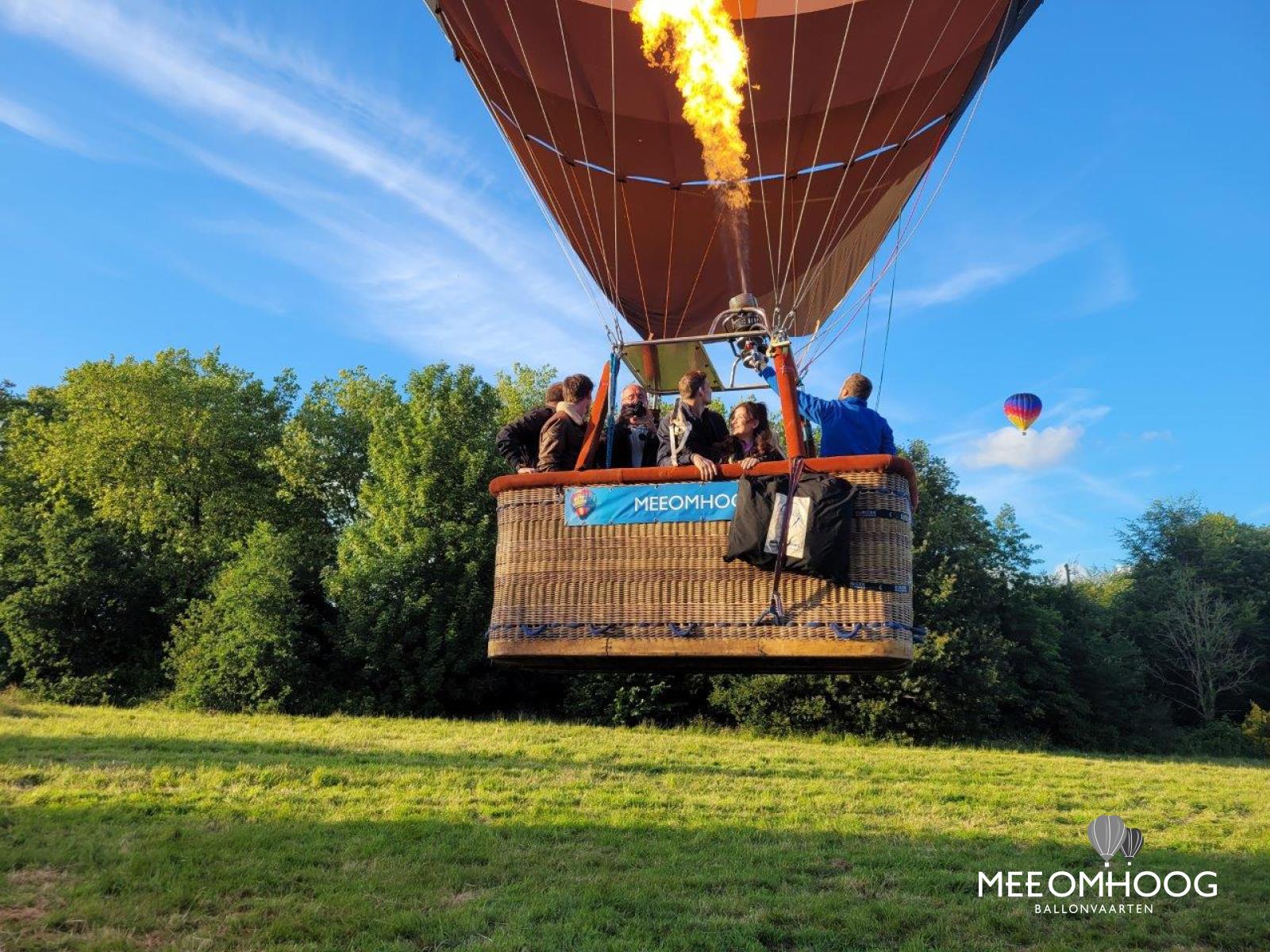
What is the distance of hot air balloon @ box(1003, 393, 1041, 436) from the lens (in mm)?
25125

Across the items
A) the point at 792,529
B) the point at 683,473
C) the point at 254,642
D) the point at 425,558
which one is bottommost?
the point at 254,642

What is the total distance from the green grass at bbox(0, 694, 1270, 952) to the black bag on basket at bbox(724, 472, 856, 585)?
3.69 metres

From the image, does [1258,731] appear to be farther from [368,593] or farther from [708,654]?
[708,654]

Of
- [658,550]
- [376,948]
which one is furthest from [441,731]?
[658,550]

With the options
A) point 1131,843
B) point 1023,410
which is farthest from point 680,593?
point 1023,410

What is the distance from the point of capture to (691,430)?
14.1 feet

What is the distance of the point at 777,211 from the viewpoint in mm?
7930

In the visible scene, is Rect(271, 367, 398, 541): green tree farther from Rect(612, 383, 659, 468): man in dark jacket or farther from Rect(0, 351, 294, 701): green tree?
Rect(612, 383, 659, 468): man in dark jacket

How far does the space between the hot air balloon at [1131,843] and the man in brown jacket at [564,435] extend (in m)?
8.10

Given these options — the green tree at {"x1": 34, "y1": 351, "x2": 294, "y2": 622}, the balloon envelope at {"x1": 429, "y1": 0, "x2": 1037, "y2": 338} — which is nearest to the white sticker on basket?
the balloon envelope at {"x1": 429, "y1": 0, "x2": 1037, "y2": 338}

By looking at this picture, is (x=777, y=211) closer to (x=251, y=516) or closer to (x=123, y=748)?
(x=123, y=748)

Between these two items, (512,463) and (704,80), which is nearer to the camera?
(512,463)

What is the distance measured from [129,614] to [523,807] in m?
19.5

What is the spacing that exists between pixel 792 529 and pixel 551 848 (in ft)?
19.8
